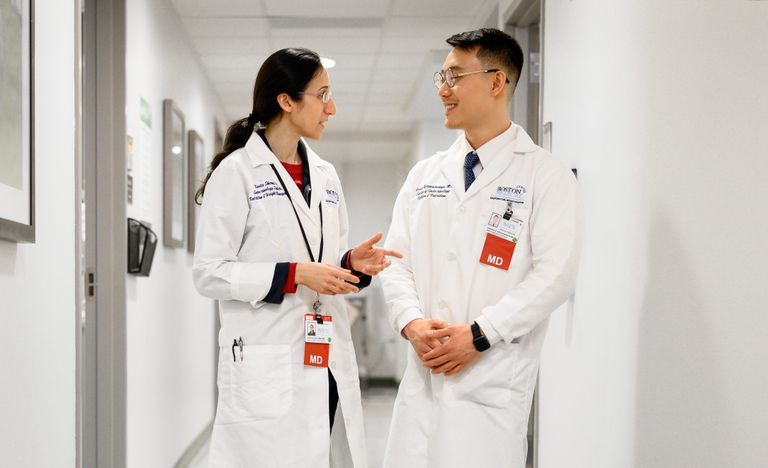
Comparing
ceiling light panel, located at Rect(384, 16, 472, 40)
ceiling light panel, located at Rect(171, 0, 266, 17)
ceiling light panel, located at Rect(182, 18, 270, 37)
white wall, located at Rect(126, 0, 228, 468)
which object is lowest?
white wall, located at Rect(126, 0, 228, 468)

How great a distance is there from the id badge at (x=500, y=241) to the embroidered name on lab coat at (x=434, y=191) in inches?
6.0

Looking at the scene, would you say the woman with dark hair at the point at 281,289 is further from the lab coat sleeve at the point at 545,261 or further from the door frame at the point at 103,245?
the door frame at the point at 103,245

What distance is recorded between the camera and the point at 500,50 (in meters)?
1.92

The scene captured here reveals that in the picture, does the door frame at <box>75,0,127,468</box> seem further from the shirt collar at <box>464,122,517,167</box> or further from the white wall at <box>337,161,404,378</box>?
the white wall at <box>337,161,404,378</box>

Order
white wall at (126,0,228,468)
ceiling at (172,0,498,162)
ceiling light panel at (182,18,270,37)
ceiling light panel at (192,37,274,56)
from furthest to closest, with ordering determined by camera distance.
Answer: ceiling light panel at (192,37,274,56), ceiling light panel at (182,18,270,37), ceiling at (172,0,498,162), white wall at (126,0,228,468)

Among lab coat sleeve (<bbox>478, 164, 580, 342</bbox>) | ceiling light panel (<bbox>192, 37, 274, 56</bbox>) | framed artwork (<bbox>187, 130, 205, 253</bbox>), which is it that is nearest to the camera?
lab coat sleeve (<bbox>478, 164, 580, 342</bbox>)

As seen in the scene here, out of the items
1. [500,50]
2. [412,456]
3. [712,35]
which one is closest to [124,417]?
[412,456]

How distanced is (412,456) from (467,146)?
77 cm

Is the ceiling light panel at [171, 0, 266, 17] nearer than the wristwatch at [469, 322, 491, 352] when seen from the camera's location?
No

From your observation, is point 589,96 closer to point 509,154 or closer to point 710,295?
point 509,154

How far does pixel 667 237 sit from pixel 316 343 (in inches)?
33.8

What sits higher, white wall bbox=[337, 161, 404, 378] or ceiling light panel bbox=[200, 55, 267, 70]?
ceiling light panel bbox=[200, 55, 267, 70]

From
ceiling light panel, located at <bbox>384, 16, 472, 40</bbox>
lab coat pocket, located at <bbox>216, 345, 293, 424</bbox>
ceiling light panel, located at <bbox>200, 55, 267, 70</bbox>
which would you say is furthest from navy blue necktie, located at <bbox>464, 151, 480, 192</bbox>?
ceiling light panel, located at <bbox>200, 55, 267, 70</bbox>

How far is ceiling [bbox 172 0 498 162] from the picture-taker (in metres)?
4.36
